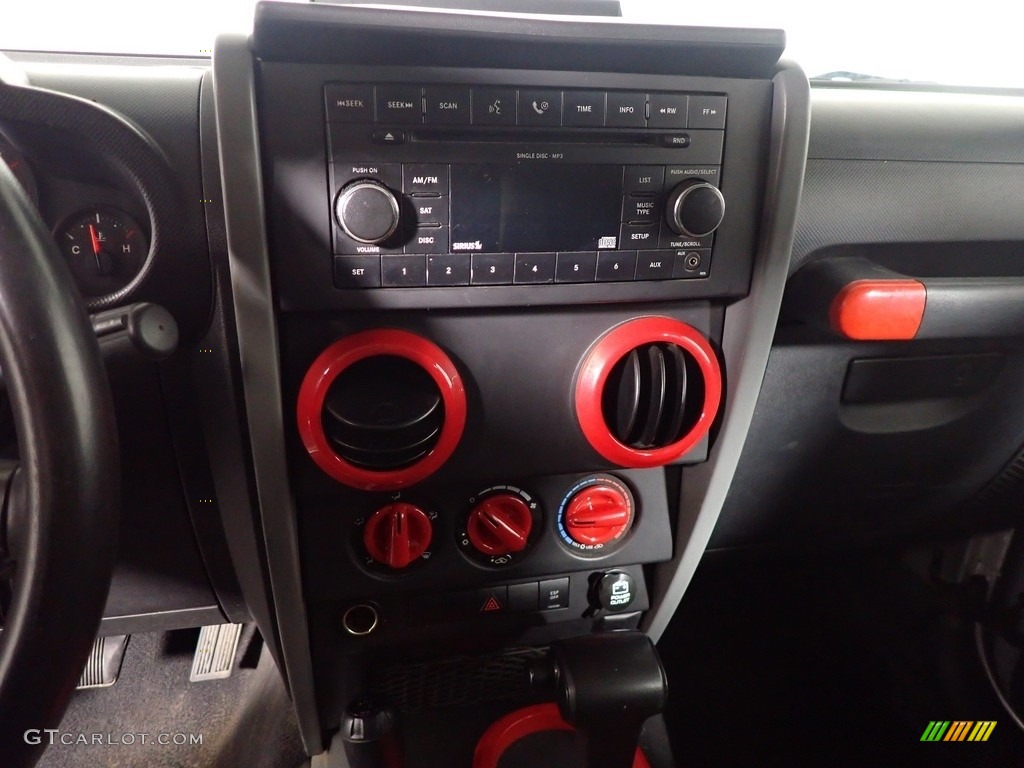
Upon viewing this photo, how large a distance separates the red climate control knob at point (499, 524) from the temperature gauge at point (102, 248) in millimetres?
358

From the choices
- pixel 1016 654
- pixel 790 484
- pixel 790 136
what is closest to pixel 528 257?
pixel 790 136

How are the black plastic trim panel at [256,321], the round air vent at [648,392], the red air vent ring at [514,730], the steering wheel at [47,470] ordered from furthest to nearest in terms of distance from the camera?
the red air vent ring at [514,730]
the round air vent at [648,392]
the black plastic trim panel at [256,321]
the steering wheel at [47,470]

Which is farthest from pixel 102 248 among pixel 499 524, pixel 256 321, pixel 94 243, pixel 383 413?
pixel 499 524

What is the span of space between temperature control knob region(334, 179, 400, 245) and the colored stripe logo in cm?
114

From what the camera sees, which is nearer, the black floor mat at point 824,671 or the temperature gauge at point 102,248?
the temperature gauge at point 102,248

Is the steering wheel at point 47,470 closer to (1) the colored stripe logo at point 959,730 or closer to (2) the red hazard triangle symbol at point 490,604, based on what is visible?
(2) the red hazard triangle symbol at point 490,604

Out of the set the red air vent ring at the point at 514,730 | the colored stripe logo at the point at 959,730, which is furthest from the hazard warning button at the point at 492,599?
the colored stripe logo at the point at 959,730

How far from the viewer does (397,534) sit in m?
0.60

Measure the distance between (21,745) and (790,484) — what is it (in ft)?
2.47

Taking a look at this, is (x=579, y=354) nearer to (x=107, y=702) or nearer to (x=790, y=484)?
(x=790, y=484)

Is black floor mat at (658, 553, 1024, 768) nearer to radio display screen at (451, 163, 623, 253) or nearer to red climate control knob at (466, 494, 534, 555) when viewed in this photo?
red climate control knob at (466, 494, 534, 555)

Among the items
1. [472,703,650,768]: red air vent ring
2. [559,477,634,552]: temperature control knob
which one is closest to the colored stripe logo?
[472,703,650,768]: red air vent ring

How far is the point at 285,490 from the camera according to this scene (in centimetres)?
57

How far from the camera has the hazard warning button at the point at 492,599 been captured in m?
0.67
